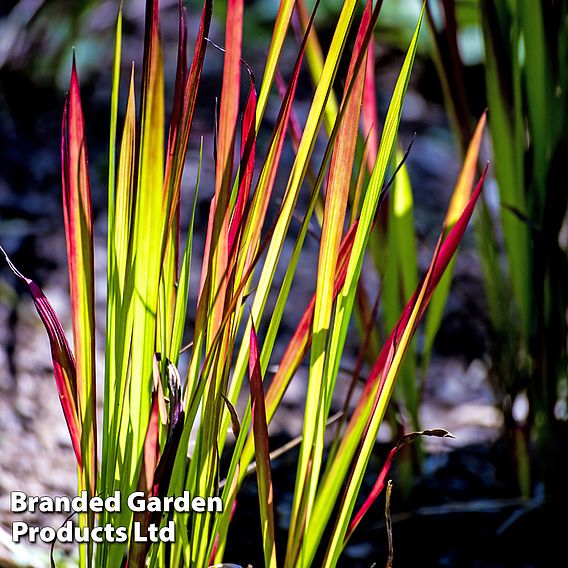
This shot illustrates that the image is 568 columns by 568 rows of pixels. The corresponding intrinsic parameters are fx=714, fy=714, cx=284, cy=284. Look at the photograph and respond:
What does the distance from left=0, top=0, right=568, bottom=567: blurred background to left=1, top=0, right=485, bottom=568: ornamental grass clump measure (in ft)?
0.64

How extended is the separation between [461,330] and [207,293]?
2.69 ft

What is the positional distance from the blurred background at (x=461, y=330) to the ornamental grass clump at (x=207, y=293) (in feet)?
0.64

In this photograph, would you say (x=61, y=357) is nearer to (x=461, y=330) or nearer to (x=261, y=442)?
(x=261, y=442)

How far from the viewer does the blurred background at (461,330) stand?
0.69 m

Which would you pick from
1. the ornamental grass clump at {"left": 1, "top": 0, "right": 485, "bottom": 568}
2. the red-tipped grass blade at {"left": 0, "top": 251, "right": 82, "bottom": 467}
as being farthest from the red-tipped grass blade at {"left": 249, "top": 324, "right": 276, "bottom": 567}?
the red-tipped grass blade at {"left": 0, "top": 251, "right": 82, "bottom": 467}

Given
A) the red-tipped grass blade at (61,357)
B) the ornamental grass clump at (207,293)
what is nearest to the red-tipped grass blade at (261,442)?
the ornamental grass clump at (207,293)

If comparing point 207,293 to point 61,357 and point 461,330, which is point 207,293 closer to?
point 61,357

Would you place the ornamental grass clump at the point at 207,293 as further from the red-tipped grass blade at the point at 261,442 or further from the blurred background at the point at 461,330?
the blurred background at the point at 461,330

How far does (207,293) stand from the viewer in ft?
1.56

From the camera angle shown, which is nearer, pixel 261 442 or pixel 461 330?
pixel 261 442

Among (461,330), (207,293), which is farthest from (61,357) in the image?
(461,330)

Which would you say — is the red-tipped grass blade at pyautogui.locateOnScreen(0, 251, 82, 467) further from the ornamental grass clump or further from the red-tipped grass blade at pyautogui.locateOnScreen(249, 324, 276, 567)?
the red-tipped grass blade at pyautogui.locateOnScreen(249, 324, 276, 567)

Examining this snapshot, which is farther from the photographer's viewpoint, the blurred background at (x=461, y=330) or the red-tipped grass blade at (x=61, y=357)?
the blurred background at (x=461, y=330)

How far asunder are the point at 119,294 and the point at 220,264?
7 centimetres
